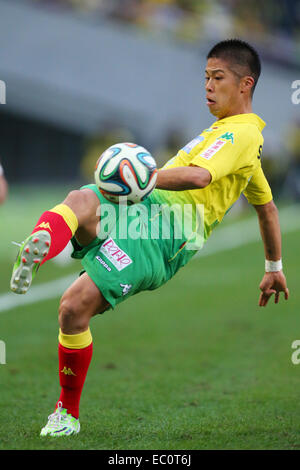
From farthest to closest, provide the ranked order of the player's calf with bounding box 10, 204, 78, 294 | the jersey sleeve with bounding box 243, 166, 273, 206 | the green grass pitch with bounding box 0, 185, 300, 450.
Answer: the jersey sleeve with bounding box 243, 166, 273, 206, the green grass pitch with bounding box 0, 185, 300, 450, the player's calf with bounding box 10, 204, 78, 294

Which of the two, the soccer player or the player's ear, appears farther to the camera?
the player's ear

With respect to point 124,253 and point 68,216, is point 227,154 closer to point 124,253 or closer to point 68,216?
point 124,253

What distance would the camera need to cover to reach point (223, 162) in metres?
3.94

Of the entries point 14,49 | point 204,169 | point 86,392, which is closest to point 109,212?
point 204,169

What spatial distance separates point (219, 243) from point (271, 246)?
26.2ft

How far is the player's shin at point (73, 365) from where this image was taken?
13.1 ft

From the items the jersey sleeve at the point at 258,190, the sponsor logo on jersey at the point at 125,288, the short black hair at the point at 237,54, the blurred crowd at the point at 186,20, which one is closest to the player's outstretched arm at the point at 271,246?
the jersey sleeve at the point at 258,190

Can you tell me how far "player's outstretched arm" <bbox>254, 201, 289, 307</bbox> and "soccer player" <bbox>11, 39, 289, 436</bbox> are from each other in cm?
19

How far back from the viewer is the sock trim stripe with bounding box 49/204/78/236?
12.4ft

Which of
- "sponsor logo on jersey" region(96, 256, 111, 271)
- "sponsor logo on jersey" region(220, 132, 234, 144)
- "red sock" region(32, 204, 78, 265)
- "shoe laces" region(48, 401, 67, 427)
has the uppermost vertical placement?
"sponsor logo on jersey" region(220, 132, 234, 144)

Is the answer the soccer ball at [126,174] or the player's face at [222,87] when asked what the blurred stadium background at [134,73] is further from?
the soccer ball at [126,174]

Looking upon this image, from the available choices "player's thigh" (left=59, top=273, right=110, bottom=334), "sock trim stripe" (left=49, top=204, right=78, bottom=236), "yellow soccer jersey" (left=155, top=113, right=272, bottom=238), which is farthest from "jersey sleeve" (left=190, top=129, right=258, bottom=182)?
"player's thigh" (left=59, top=273, right=110, bottom=334)

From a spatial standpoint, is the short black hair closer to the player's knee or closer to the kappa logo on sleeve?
the kappa logo on sleeve

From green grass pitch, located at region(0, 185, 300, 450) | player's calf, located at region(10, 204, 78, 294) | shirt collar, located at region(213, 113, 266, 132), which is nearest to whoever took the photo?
player's calf, located at region(10, 204, 78, 294)
